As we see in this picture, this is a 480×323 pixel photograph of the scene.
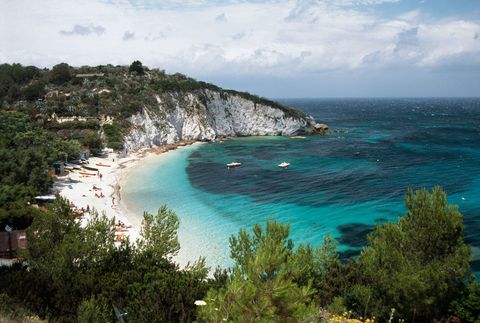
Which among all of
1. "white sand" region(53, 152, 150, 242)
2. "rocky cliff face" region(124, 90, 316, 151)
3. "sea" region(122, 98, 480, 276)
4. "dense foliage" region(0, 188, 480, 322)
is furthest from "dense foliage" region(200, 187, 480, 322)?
"rocky cliff face" region(124, 90, 316, 151)

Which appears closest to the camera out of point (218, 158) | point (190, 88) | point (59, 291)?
point (59, 291)

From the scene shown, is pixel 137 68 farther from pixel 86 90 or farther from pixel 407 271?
pixel 407 271

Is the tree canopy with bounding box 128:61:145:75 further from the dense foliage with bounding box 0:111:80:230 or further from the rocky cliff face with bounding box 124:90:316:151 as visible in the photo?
the dense foliage with bounding box 0:111:80:230

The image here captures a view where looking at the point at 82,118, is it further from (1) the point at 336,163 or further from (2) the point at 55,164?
(1) the point at 336,163

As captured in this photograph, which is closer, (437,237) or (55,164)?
(437,237)

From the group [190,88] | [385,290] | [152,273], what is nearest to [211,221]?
[152,273]

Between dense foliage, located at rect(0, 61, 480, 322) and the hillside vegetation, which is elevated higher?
the hillside vegetation
